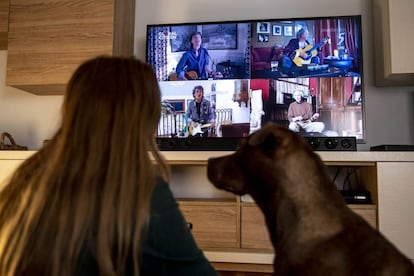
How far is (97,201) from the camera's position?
80cm

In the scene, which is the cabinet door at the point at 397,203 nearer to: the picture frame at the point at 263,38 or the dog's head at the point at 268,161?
the picture frame at the point at 263,38

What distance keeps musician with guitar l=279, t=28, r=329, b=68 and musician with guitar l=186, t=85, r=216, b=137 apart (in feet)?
1.65

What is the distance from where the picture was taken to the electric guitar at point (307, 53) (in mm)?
2449

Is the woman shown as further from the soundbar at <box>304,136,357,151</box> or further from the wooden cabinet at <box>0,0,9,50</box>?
the wooden cabinet at <box>0,0,9,50</box>

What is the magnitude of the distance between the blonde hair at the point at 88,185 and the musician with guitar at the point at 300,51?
1703 millimetres

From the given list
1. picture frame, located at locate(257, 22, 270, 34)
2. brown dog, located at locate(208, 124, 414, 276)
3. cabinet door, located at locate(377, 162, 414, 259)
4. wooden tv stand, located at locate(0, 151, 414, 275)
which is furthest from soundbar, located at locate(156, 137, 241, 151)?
brown dog, located at locate(208, 124, 414, 276)

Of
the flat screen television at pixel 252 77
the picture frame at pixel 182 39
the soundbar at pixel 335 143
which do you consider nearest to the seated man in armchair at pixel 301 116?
the flat screen television at pixel 252 77

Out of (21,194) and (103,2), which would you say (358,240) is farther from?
(103,2)

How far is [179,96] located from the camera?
8.45 ft

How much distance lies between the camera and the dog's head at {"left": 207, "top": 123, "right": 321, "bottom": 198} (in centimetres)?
115

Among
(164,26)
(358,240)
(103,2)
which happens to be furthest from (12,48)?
(358,240)

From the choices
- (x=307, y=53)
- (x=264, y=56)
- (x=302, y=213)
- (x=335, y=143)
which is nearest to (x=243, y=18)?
(x=264, y=56)

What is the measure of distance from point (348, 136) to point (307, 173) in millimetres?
1290

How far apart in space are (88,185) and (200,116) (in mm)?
1756
